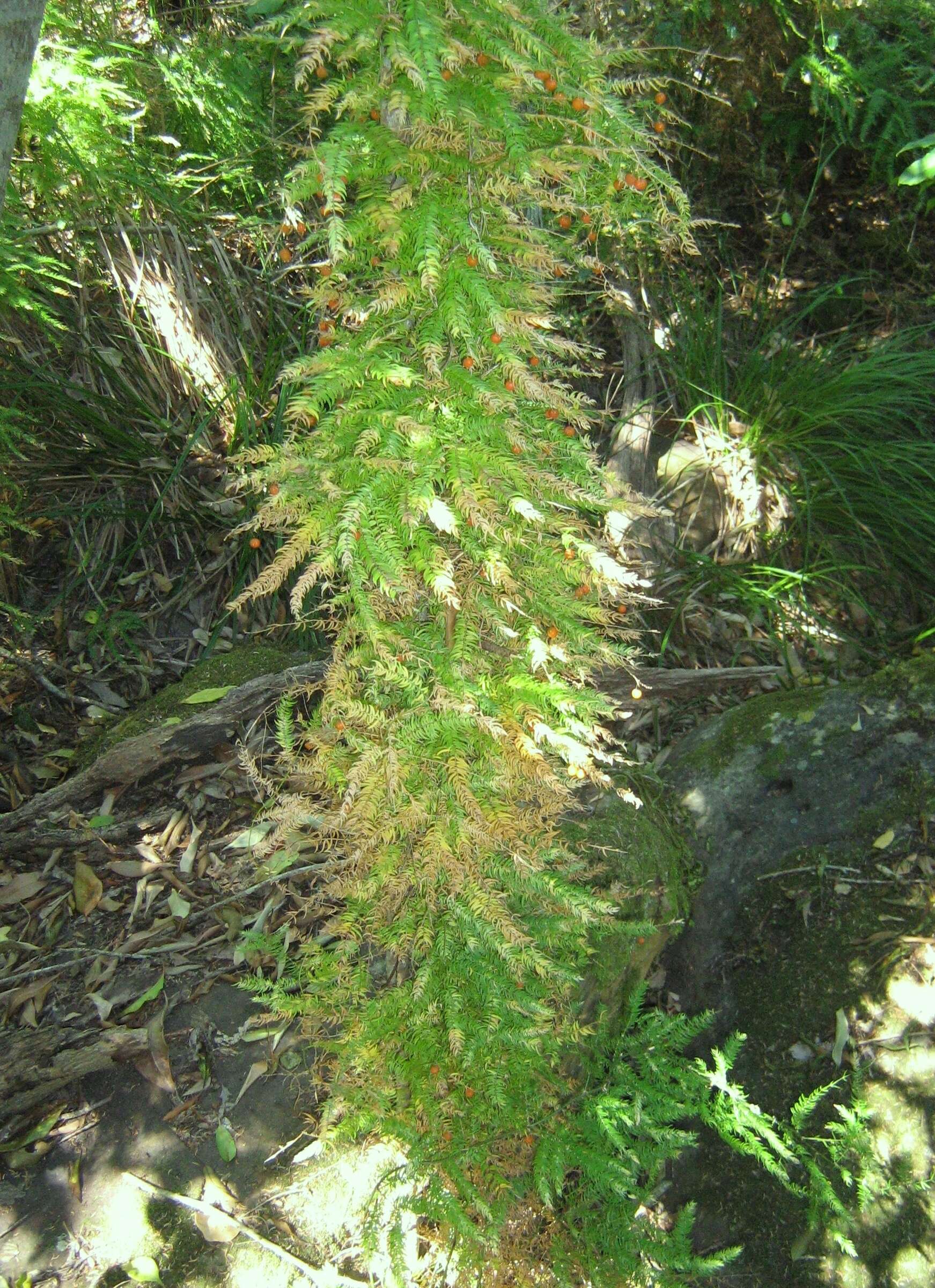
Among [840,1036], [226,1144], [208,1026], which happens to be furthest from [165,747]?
[840,1036]

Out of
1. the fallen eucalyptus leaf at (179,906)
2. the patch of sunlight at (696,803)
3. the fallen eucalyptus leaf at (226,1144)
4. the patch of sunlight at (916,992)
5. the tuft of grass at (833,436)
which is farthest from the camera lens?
the tuft of grass at (833,436)

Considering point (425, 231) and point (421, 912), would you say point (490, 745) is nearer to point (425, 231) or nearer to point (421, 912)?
point (421, 912)

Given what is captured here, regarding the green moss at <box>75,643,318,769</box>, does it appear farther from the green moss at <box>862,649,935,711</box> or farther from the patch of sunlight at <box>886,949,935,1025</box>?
the patch of sunlight at <box>886,949,935,1025</box>

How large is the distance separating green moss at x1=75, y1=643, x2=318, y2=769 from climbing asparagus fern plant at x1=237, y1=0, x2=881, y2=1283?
2.20 ft

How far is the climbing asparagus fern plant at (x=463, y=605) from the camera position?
1.24 meters

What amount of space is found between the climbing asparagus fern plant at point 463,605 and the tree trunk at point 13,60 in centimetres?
46

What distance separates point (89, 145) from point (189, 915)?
8.39 ft

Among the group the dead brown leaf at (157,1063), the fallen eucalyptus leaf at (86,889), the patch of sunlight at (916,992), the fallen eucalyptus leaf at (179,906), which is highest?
the fallen eucalyptus leaf at (86,889)

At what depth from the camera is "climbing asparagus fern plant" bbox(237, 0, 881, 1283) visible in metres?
1.24

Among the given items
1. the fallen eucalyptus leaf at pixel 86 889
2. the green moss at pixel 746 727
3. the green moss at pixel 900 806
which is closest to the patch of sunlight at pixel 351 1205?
the fallen eucalyptus leaf at pixel 86 889

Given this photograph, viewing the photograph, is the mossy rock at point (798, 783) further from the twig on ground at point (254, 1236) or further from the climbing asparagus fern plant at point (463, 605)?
Result: the twig on ground at point (254, 1236)

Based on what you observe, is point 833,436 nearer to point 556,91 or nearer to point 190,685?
point 556,91

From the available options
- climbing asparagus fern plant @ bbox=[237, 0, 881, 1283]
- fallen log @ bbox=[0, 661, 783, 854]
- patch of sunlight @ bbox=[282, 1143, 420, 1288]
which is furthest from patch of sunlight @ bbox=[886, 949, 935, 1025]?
patch of sunlight @ bbox=[282, 1143, 420, 1288]

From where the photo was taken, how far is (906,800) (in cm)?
242
